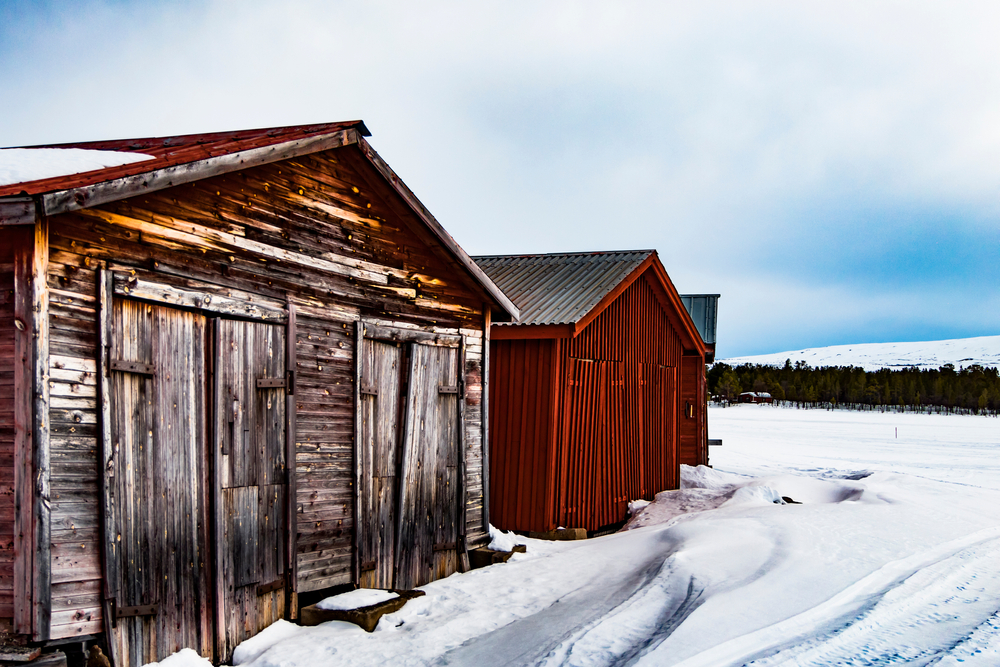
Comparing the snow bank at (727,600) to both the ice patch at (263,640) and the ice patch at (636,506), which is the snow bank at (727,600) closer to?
the ice patch at (263,640)

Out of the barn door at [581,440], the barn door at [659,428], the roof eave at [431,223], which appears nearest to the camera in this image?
the roof eave at [431,223]

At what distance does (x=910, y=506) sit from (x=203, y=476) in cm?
1082

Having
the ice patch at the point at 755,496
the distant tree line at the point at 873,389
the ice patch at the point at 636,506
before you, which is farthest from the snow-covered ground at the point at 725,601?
the distant tree line at the point at 873,389

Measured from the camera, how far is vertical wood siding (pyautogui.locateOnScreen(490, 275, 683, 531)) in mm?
10484

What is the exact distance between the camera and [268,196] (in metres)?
6.29

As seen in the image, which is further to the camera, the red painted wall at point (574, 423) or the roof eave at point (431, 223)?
the red painted wall at point (574, 423)

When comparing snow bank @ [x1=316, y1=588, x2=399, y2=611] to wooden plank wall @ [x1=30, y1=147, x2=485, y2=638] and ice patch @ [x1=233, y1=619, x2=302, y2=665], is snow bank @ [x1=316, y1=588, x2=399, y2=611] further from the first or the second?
ice patch @ [x1=233, y1=619, x2=302, y2=665]

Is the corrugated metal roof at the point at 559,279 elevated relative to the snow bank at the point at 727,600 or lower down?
elevated

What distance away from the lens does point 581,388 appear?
1114 cm

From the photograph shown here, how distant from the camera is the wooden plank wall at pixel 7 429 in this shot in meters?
4.43

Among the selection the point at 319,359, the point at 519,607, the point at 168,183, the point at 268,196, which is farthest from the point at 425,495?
the point at 168,183

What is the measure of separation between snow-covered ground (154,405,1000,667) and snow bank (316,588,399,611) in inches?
7.7

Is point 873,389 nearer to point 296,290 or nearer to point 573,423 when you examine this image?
point 573,423

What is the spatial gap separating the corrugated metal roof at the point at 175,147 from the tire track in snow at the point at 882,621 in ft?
17.0
